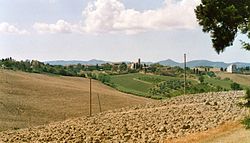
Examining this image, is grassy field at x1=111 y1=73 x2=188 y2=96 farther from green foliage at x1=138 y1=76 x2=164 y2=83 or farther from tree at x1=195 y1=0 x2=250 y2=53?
tree at x1=195 y1=0 x2=250 y2=53

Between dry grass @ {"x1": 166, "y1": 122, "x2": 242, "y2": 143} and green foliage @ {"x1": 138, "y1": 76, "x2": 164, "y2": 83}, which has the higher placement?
dry grass @ {"x1": 166, "y1": 122, "x2": 242, "y2": 143}

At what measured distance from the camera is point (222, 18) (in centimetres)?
3062

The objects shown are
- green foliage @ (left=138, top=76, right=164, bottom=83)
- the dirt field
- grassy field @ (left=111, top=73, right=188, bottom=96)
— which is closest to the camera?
the dirt field

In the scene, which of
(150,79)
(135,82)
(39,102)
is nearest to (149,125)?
(39,102)

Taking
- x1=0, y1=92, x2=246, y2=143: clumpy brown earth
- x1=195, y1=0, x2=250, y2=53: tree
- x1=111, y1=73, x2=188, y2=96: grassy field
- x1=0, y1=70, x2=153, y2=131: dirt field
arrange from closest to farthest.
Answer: x1=0, y1=92, x2=246, y2=143: clumpy brown earth < x1=195, y1=0, x2=250, y2=53: tree < x1=0, y1=70, x2=153, y2=131: dirt field < x1=111, y1=73, x2=188, y2=96: grassy field

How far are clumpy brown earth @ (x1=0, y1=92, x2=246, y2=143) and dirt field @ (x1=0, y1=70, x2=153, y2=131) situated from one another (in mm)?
13426

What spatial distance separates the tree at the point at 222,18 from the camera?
97.4 feet

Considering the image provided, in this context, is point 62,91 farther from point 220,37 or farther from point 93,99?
point 220,37

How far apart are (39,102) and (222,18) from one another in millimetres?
37352

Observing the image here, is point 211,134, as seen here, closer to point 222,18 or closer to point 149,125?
point 149,125

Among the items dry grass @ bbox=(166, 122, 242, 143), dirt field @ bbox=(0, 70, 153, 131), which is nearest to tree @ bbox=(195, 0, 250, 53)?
dry grass @ bbox=(166, 122, 242, 143)

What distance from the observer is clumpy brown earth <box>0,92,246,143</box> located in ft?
78.3

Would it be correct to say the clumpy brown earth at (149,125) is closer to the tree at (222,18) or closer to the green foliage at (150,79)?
the tree at (222,18)

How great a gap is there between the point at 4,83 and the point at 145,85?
4160 cm
